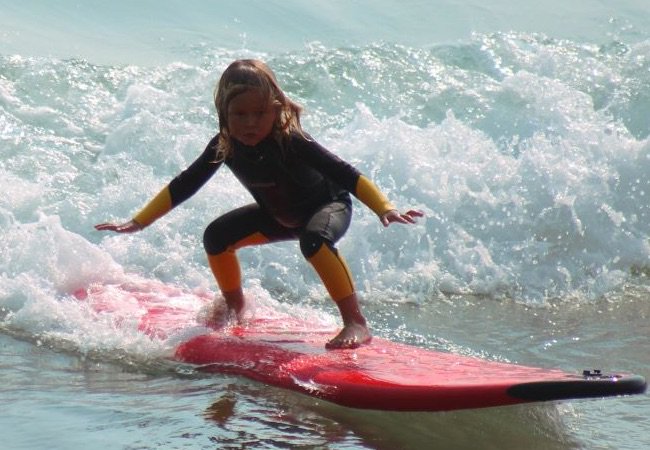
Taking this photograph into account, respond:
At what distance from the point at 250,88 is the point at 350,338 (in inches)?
43.7

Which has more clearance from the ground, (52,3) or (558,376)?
(52,3)

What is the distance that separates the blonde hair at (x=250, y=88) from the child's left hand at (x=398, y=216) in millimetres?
599

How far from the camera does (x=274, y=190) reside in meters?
5.30

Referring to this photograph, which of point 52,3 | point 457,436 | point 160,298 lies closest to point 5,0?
point 52,3

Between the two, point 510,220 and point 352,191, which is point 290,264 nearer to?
point 510,220

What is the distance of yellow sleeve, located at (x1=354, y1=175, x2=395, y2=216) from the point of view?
4973 mm

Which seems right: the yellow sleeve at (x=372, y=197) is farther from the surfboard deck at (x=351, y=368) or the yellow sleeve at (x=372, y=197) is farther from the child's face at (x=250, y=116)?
the surfboard deck at (x=351, y=368)

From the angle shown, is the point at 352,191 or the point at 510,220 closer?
the point at 352,191

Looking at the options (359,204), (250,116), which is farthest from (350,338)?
(359,204)

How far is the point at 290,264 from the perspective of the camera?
296 inches

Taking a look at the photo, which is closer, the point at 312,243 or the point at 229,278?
the point at 312,243

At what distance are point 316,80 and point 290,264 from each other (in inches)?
150

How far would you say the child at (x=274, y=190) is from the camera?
5.02 metres

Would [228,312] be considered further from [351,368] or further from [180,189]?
[351,368]
